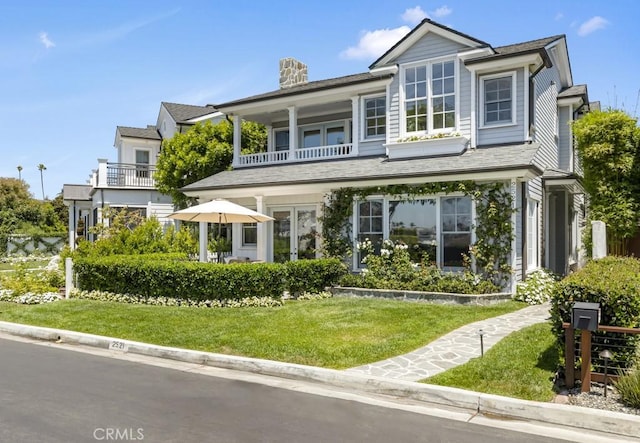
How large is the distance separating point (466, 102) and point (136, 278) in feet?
35.6

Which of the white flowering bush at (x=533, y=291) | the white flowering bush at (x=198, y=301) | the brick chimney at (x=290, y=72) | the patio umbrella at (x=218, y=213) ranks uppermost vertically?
the brick chimney at (x=290, y=72)

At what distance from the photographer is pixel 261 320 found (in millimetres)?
10984

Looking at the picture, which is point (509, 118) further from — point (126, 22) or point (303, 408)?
point (303, 408)

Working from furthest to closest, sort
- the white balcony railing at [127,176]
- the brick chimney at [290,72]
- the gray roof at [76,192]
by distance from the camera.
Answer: the gray roof at [76,192]
the white balcony railing at [127,176]
the brick chimney at [290,72]

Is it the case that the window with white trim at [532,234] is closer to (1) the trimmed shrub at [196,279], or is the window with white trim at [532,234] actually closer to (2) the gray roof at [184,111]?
(1) the trimmed shrub at [196,279]

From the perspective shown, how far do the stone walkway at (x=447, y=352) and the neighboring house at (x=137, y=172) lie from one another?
17.9 metres

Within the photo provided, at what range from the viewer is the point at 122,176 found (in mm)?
27484

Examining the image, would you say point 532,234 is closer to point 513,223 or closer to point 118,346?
point 513,223

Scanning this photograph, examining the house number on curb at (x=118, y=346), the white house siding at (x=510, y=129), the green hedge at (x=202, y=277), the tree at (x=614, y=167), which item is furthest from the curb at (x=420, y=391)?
the tree at (x=614, y=167)

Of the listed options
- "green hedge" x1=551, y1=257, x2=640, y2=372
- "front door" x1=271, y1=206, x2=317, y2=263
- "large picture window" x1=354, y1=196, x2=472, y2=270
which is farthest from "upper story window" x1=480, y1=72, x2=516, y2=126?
"green hedge" x1=551, y1=257, x2=640, y2=372

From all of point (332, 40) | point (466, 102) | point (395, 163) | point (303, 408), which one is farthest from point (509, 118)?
point (303, 408)

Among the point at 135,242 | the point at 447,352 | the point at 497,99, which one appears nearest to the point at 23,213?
the point at 135,242

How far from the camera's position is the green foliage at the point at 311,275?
14250mm

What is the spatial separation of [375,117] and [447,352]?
1085 cm
